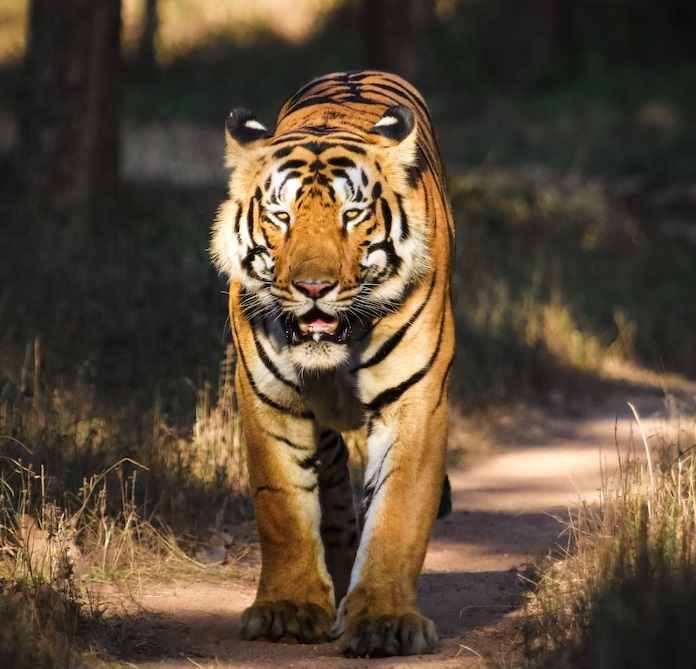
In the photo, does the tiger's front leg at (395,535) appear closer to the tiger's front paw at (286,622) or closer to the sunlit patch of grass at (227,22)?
the tiger's front paw at (286,622)

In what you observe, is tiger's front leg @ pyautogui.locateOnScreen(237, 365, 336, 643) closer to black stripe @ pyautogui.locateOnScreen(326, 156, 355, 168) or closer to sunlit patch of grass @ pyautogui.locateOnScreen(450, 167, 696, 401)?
black stripe @ pyautogui.locateOnScreen(326, 156, 355, 168)

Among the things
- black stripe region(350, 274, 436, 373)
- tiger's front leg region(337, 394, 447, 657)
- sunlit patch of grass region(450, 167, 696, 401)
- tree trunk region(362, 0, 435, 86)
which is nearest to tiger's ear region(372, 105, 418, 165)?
black stripe region(350, 274, 436, 373)

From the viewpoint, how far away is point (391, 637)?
436 cm

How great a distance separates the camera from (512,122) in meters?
21.7

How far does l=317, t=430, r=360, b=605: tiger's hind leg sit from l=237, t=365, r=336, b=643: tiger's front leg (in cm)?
64

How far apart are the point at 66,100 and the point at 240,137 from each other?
6.63 metres

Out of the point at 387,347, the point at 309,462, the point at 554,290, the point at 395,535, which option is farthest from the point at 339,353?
the point at 554,290

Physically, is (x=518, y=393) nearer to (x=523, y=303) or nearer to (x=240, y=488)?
(x=523, y=303)

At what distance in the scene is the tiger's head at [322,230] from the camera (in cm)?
441

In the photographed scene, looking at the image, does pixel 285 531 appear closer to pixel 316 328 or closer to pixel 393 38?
pixel 316 328

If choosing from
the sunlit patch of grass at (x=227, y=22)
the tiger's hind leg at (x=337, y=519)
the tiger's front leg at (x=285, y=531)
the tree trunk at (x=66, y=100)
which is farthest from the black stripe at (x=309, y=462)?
the sunlit patch of grass at (x=227, y=22)

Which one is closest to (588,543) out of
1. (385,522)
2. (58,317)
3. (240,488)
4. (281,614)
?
(385,522)

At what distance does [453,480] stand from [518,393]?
164 centimetres

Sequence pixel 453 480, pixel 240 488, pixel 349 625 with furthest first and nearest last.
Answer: pixel 453 480, pixel 240 488, pixel 349 625
